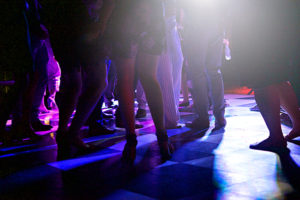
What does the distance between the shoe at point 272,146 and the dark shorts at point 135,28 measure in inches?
34.3

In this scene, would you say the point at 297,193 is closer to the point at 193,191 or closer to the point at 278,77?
the point at 193,191

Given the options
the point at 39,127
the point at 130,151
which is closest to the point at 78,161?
the point at 130,151

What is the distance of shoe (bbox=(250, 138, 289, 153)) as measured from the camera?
6.05 ft

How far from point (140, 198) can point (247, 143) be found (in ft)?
3.85

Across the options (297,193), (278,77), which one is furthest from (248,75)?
(297,193)

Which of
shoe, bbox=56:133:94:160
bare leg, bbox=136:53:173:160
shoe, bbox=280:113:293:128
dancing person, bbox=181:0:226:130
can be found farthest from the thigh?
shoe, bbox=280:113:293:128

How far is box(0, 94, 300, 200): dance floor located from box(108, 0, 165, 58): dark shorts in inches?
Answer: 24.9

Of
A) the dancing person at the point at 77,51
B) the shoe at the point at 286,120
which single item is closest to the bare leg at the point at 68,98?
the dancing person at the point at 77,51

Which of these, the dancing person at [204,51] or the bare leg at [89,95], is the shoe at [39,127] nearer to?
the bare leg at [89,95]

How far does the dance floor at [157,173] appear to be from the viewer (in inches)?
48.3

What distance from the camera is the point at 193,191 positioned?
1.23m

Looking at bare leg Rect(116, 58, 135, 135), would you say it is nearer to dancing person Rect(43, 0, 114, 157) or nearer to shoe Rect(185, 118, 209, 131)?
dancing person Rect(43, 0, 114, 157)

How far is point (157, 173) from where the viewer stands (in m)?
1.49

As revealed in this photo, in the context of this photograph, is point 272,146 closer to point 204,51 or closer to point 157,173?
point 157,173
